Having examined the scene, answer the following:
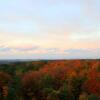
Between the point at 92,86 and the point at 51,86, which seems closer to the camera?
the point at 51,86

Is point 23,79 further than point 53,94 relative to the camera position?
Yes

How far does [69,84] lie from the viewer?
34219 millimetres

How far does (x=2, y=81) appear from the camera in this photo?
36.3 m

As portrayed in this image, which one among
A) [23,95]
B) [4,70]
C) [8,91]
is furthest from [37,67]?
[8,91]

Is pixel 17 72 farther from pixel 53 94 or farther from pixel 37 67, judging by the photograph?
pixel 53 94

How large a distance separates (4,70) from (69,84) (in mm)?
12702

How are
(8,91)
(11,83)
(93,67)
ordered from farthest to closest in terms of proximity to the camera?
1. (93,67)
2. (11,83)
3. (8,91)

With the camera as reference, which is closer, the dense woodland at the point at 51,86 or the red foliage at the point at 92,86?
the dense woodland at the point at 51,86

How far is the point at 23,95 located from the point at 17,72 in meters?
8.09

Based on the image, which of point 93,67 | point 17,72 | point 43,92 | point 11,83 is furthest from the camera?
point 93,67

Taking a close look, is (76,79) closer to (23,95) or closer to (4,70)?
(23,95)

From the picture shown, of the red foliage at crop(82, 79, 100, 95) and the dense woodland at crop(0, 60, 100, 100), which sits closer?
the dense woodland at crop(0, 60, 100, 100)

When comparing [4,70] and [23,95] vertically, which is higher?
[4,70]

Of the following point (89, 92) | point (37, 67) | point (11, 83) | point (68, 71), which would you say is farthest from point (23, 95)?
point (37, 67)
